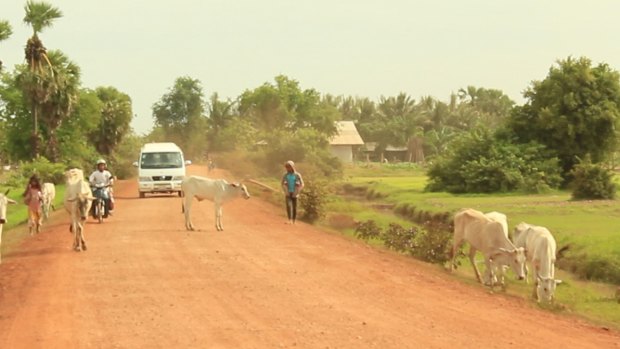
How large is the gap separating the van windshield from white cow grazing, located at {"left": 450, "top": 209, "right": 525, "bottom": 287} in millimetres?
19592

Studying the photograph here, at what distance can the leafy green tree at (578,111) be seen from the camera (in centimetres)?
5141

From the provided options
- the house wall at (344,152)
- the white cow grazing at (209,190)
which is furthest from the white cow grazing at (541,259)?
the house wall at (344,152)

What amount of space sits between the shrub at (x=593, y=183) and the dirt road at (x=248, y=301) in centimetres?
2291

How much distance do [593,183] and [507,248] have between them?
25465mm

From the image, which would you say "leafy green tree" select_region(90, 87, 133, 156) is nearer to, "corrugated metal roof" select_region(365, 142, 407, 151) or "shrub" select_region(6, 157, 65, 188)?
"shrub" select_region(6, 157, 65, 188)

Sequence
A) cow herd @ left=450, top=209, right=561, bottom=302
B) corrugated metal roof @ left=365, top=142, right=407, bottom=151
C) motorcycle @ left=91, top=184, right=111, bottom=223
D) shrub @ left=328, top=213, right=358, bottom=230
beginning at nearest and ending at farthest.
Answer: cow herd @ left=450, top=209, right=561, bottom=302 → motorcycle @ left=91, top=184, right=111, bottom=223 → shrub @ left=328, top=213, right=358, bottom=230 → corrugated metal roof @ left=365, top=142, right=407, bottom=151

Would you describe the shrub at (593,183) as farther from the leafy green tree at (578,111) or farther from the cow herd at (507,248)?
the cow herd at (507,248)

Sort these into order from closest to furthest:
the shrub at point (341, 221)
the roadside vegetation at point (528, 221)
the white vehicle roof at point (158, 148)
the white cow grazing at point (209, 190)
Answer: the roadside vegetation at point (528, 221) → the white cow grazing at point (209, 190) → the shrub at point (341, 221) → the white vehicle roof at point (158, 148)

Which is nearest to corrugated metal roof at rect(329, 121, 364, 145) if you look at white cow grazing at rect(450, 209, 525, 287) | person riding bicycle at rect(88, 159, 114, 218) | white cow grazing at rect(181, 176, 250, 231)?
person riding bicycle at rect(88, 159, 114, 218)

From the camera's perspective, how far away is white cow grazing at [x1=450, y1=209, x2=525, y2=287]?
58.6ft

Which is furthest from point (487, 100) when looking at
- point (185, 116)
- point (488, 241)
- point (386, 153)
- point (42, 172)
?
point (488, 241)

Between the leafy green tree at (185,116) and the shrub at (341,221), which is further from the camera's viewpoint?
the leafy green tree at (185,116)

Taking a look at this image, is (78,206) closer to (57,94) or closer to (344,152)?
(57,94)

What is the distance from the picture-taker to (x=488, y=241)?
18.5m
